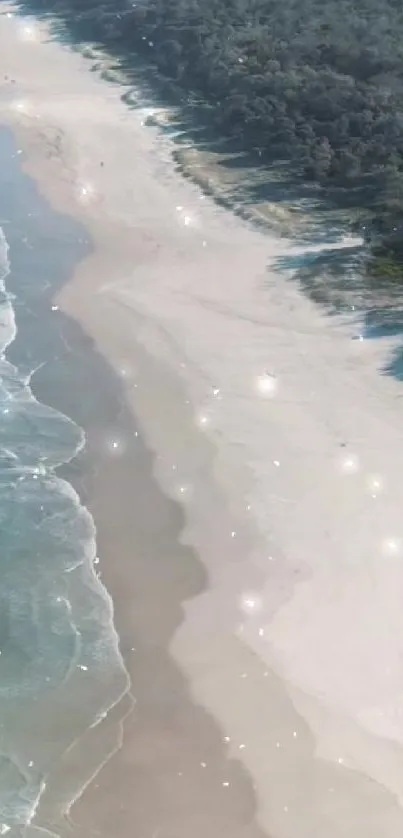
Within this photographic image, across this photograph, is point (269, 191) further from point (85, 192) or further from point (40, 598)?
point (40, 598)

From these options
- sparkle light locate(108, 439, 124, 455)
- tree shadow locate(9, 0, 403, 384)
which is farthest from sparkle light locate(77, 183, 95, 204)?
sparkle light locate(108, 439, 124, 455)

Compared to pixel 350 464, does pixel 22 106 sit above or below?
below

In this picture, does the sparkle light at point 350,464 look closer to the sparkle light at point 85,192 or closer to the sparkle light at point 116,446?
the sparkle light at point 116,446

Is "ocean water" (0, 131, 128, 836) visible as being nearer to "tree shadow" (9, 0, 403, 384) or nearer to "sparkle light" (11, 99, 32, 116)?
"tree shadow" (9, 0, 403, 384)

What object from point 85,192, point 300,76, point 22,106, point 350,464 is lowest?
point 22,106

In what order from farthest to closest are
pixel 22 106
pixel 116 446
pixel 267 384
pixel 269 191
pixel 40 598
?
pixel 22 106, pixel 269 191, pixel 267 384, pixel 116 446, pixel 40 598

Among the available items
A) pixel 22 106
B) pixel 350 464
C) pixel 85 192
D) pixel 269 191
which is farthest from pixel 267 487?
pixel 22 106
